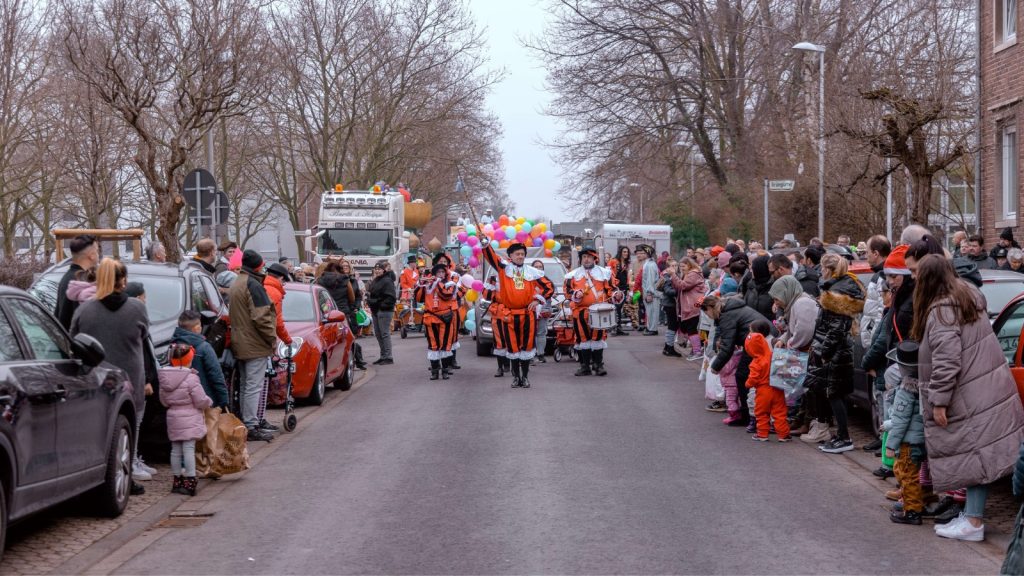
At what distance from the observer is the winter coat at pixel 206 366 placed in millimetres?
9398

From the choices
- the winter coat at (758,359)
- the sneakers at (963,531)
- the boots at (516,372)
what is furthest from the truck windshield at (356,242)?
the sneakers at (963,531)

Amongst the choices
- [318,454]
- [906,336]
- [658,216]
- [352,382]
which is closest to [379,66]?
[658,216]

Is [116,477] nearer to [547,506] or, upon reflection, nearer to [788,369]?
[547,506]

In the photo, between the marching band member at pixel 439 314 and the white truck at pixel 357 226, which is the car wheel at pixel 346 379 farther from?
the white truck at pixel 357 226

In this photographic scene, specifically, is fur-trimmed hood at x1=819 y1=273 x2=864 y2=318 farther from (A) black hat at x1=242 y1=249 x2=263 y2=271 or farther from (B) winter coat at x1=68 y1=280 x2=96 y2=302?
(B) winter coat at x1=68 y1=280 x2=96 y2=302

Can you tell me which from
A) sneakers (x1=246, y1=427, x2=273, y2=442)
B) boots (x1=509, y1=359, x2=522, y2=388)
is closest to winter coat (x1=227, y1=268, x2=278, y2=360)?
sneakers (x1=246, y1=427, x2=273, y2=442)

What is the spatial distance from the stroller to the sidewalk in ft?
33.1

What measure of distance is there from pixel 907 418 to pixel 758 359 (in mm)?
3507

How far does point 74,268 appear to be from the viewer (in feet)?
32.7

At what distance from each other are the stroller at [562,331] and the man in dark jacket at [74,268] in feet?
32.6

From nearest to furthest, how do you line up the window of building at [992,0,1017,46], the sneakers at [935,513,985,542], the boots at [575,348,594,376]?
the sneakers at [935,513,985,542] → the boots at [575,348,594,376] → the window of building at [992,0,1017,46]

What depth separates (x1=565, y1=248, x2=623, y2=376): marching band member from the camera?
17109mm

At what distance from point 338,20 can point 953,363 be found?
3664cm

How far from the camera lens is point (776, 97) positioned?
120 ft
